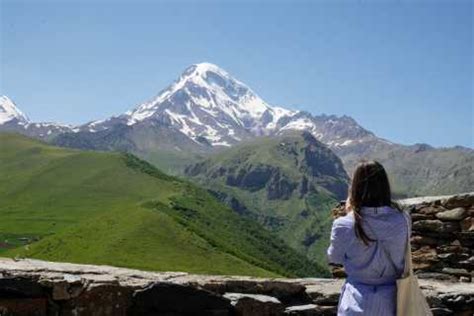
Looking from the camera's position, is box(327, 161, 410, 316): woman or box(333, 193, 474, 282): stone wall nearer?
box(327, 161, 410, 316): woman

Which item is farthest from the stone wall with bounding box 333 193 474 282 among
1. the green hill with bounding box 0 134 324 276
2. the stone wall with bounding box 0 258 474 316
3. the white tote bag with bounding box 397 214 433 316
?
the green hill with bounding box 0 134 324 276

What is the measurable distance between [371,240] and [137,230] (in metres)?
129

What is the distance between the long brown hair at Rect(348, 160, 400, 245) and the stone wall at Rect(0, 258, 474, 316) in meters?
3.00

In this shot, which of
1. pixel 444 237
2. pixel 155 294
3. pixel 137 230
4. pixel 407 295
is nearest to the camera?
pixel 407 295

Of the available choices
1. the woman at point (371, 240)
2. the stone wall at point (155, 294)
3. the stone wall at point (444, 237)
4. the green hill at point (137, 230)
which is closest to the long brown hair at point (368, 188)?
the woman at point (371, 240)

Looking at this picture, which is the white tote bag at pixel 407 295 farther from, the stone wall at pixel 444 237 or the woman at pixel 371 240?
the stone wall at pixel 444 237

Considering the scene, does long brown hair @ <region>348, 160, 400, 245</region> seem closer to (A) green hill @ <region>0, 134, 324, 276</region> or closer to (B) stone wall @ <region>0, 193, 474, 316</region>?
(B) stone wall @ <region>0, 193, 474, 316</region>

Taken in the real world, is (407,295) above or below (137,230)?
below

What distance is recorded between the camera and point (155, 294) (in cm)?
792

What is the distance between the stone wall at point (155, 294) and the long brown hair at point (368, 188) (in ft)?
9.84

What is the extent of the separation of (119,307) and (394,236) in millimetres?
3557

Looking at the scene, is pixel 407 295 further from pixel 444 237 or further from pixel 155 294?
pixel 444 237

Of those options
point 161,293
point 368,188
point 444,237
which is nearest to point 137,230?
point 444,237

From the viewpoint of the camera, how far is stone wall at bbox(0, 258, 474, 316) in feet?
24.8
